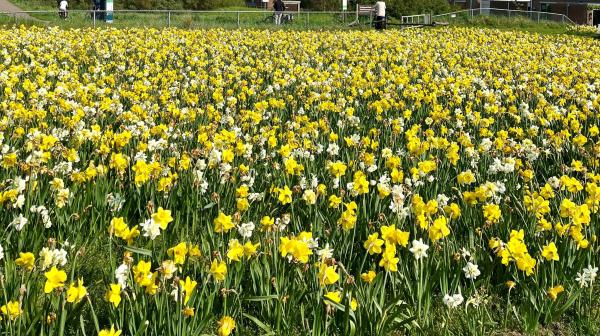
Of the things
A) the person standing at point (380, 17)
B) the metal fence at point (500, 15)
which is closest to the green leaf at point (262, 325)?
the person standing at point (380, 17)

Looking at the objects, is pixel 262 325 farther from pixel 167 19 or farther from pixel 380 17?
pixel 380 17

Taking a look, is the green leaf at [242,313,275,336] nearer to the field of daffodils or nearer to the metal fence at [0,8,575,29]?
the field of daffodils

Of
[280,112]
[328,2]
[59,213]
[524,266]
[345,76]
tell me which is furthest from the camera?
[328,2]

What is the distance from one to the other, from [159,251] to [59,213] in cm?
80

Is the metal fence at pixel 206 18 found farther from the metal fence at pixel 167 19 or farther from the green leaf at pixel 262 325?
the green leaf at pixel 262 325

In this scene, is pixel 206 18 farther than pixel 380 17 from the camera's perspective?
Yes

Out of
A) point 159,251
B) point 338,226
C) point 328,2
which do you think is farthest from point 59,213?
point 328,2

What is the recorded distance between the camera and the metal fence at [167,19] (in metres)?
21.9

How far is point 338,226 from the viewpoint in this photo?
11.9 feet

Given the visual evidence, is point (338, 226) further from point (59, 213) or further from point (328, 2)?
point (328, 2)

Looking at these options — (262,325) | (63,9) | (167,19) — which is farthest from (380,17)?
(262,325)

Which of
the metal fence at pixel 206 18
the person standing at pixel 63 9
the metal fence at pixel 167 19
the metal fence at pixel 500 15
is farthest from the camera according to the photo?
the metal fence at pixel 500 15

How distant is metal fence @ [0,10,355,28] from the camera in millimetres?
21922

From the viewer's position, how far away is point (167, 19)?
23.8 metres
